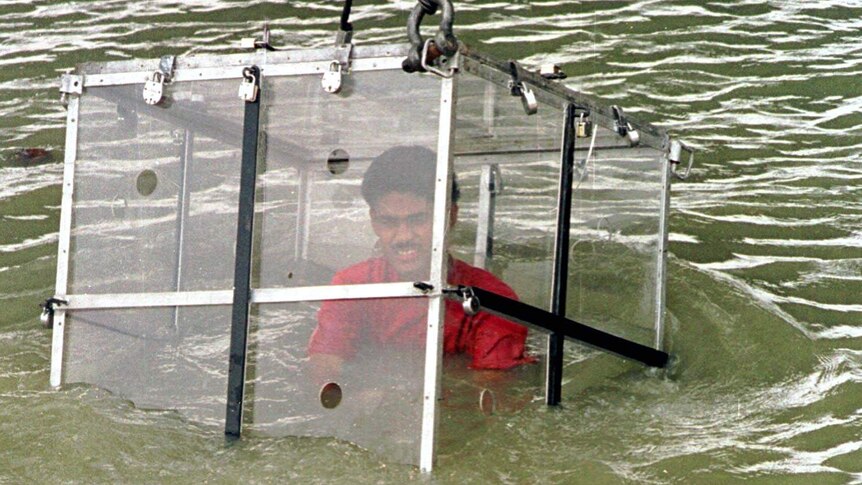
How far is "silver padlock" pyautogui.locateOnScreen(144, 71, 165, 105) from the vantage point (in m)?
4.87

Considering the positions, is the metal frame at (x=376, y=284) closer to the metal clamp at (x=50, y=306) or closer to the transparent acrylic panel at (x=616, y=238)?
the metal clamp at (x=50, y=306)

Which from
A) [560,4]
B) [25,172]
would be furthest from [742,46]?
[25,172]

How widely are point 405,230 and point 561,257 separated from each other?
92 centimetres

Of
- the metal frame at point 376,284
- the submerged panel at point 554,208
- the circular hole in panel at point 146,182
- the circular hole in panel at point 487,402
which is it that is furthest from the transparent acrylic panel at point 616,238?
the circular hole in panel at point 146,182

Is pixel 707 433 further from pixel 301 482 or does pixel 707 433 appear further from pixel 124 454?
pixel 124 454

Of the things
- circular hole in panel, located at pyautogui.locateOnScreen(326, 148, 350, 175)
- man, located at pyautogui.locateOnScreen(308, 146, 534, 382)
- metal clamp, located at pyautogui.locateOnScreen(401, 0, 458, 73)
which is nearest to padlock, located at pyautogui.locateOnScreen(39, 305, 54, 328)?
man, located at pyautogui.locateOnScreen(308, 146, 534, 382)

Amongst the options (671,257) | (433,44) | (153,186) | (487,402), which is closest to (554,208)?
(487,402)

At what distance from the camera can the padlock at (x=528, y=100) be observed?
15.6ft

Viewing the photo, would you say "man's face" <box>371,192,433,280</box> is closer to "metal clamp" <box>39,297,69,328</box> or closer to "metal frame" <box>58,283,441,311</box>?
"metal frame" <box>58,283,441,311</box>

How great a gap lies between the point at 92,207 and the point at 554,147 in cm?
169

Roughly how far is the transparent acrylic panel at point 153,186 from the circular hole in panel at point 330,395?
1.90 feet

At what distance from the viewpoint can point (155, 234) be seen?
4.95 metres

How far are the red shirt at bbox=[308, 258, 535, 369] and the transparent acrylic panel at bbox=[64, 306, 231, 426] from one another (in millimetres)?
416

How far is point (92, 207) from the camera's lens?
16.5 ft
